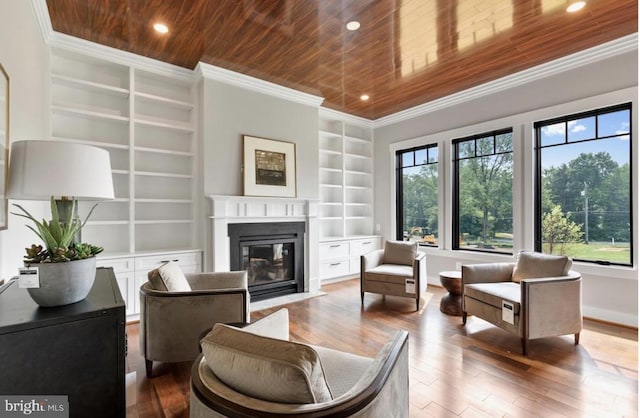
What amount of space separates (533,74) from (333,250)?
11.7 ft

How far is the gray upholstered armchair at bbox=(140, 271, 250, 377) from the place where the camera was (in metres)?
2.26

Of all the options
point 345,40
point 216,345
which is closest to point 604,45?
point 345,40

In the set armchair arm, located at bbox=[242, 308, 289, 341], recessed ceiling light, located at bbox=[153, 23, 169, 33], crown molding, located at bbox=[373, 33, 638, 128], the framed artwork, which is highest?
recessed ceiling light, located at bbox=[153, 23, 169, 33]

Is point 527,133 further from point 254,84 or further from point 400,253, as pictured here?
point 254,84

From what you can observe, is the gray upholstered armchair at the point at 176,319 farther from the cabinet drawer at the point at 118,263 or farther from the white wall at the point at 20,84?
the cabinet drawer at the point at 118,263

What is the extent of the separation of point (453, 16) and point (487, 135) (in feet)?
6.92

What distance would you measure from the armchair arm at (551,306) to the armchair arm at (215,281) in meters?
2.41

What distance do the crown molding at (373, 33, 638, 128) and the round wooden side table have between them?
253cm

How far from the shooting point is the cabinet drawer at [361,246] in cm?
552

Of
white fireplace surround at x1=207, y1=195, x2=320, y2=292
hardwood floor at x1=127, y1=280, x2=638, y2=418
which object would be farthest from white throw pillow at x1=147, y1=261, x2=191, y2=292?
white fireplace surround at x1=207, y1=195, x2=320, y2=292

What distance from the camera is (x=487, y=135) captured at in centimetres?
445

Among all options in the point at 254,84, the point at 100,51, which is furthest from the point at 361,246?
the point at 100,51

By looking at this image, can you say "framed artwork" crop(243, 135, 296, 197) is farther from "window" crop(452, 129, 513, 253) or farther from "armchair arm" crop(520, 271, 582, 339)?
"armchair arm" crop(520, 271, 582, 339)

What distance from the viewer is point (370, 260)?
167 inches
